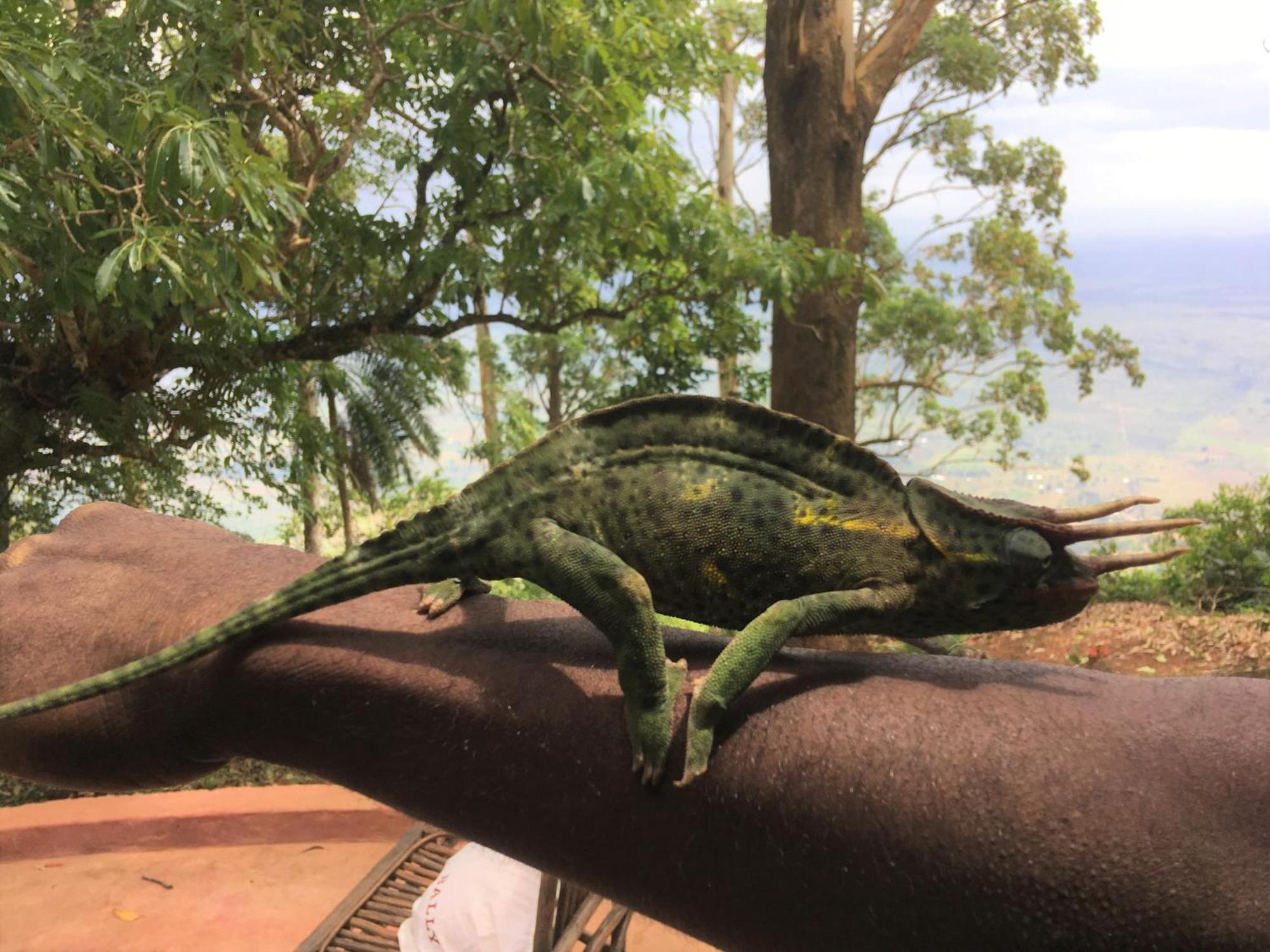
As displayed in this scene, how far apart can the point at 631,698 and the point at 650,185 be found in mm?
3338

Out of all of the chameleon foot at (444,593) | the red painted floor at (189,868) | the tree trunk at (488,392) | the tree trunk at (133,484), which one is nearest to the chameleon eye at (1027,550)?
the chameleon foot at (444,593)

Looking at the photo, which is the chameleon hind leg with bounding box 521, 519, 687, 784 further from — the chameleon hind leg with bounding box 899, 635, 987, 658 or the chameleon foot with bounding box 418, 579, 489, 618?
the chameleon hind leg with bounding box 899, 635, 987, 658

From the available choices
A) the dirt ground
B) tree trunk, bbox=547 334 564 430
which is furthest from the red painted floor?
tree trunk, bbox=547 334 564 430

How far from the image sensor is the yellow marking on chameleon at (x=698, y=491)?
1.30 metres

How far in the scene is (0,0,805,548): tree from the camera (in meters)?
2.51

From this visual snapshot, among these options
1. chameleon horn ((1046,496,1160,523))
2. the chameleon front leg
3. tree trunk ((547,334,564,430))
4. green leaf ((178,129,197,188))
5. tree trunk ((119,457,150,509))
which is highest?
tree trunk ((547,334,564,430))

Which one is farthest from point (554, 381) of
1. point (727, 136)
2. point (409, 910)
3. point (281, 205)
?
point (409, 910)

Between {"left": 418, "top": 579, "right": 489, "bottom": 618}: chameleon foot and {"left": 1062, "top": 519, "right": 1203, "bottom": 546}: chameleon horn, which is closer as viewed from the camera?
{"left": 1062, "top": 519, "right": 1203, "bottom": 546}: chameleon horn

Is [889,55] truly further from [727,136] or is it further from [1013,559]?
[727,136]

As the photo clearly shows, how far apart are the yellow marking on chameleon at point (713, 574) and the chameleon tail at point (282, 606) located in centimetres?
43

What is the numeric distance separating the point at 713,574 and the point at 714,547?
0.13 ft

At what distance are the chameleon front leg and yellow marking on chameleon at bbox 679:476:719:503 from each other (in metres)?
0.19

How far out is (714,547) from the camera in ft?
4.21

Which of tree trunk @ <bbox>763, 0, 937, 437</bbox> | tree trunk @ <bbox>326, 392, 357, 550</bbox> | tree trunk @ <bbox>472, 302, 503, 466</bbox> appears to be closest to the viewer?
tree trunk @ <bbox>763, 0, 937, 437</bbox>
